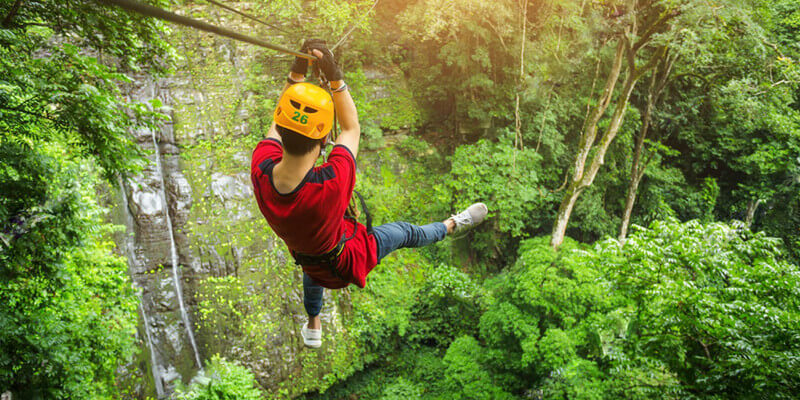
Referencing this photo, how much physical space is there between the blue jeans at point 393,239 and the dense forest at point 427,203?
7.24 feet

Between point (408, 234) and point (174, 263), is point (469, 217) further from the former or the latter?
point (174, 263)

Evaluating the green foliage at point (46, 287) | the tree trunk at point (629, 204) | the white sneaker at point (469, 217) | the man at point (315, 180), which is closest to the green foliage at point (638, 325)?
the white sneaker at point (469, 217)

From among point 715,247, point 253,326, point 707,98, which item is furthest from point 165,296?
point 707,98

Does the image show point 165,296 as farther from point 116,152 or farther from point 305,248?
point 305,248

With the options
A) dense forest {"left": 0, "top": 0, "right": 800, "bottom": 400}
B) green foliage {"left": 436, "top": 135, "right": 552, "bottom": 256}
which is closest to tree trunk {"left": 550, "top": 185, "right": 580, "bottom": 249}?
dense forest {"left": 0, "top": 0, "right": 800, "bottom": 400}

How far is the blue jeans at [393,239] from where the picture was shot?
2.73 meters

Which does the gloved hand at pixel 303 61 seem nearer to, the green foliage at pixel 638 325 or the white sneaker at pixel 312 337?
the white sneaker at pixel 312 337

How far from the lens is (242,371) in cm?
657

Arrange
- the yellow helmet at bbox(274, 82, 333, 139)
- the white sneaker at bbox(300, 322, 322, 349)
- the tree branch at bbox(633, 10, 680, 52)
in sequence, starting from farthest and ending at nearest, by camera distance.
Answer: the tree branch at bbox(633, 10, 680, 52) < the white sneaker at bbox(300, 322, 322, 349) < the yellow helmet at bbox(274, 82, 333, 139)

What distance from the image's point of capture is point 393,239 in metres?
2.78

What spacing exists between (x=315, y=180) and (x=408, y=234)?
3.87ft

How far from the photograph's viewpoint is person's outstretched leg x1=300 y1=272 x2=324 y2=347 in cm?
312

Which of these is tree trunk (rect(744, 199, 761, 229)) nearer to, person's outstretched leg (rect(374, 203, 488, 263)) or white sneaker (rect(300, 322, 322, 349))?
person's outstretched leg (rect(374, 203, 488, 263))

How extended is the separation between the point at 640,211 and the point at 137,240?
12.5 metres
